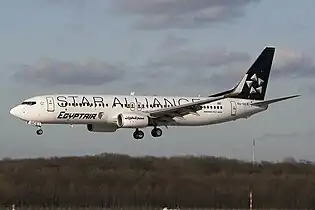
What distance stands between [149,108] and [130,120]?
115 inches

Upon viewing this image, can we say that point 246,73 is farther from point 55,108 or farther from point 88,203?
point 88,203

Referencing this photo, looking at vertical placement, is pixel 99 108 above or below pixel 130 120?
above

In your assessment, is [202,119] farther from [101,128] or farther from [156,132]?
[101,128]

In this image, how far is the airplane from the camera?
227 feet

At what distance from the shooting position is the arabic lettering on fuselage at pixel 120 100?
69.9 m

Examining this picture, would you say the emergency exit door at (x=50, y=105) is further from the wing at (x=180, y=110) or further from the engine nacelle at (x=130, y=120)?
the wing at (x=180, y=110)

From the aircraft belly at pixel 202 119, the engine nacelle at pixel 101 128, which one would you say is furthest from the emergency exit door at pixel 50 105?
the aircraft belly at pixel 202 119

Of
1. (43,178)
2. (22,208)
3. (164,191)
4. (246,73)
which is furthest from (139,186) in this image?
(246,73)

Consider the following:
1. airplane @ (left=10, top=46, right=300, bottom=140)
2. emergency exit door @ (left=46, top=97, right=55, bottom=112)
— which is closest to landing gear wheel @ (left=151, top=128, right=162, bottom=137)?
airplane @ (left=10, top=46, right=300, bottom=140)

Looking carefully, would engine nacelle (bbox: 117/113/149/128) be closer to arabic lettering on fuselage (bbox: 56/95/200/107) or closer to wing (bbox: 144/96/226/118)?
wing (bbox: 144/96/226/118)

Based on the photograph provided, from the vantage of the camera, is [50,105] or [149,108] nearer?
[50,105]

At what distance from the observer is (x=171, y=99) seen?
75438 millimetres

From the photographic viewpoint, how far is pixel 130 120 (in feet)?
232

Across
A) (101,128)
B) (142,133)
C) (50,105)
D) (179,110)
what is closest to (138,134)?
(142,133)
